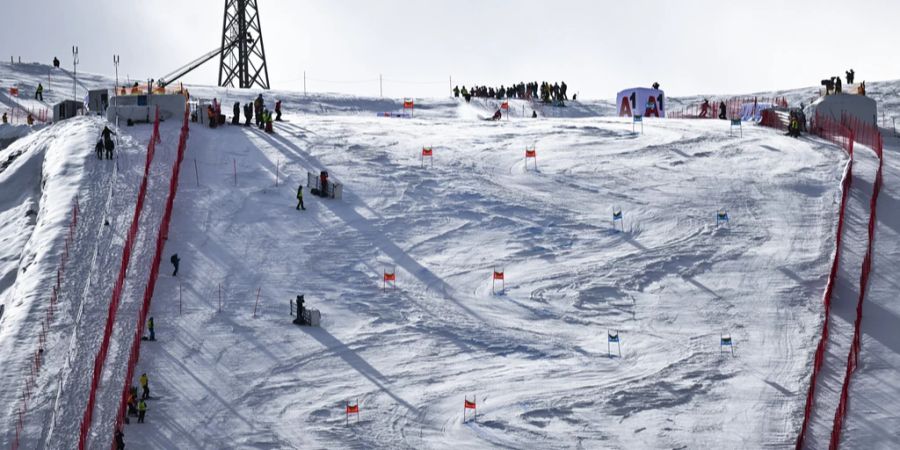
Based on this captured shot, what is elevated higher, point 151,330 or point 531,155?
point 531,155

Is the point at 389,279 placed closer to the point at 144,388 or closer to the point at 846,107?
the point at 144,388

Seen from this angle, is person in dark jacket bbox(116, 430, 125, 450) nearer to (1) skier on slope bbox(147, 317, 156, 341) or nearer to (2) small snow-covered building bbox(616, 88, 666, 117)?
(1) skier on slope bbox(147, 317, 156, 341)

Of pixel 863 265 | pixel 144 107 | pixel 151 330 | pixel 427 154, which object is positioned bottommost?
pixel 151 330

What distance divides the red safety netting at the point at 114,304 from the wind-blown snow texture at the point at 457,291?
0.25 m

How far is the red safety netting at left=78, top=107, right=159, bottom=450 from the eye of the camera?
32.1 m

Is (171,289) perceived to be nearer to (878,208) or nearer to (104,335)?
(104,335)

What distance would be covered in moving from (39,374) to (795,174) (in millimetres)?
24150

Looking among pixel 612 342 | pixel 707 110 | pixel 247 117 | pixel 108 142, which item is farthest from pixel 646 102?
pixel 612 342

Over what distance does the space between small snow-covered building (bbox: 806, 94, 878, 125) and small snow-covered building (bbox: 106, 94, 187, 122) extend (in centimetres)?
2193

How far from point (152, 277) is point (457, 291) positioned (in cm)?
739

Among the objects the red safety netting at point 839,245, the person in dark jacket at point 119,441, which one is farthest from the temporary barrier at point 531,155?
the person in dark jacket at point 119,441

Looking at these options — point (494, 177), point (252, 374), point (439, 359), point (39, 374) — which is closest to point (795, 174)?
point (494, 177)

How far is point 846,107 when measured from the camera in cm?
5653

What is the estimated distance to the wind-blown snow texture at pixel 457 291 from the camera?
109 feet
